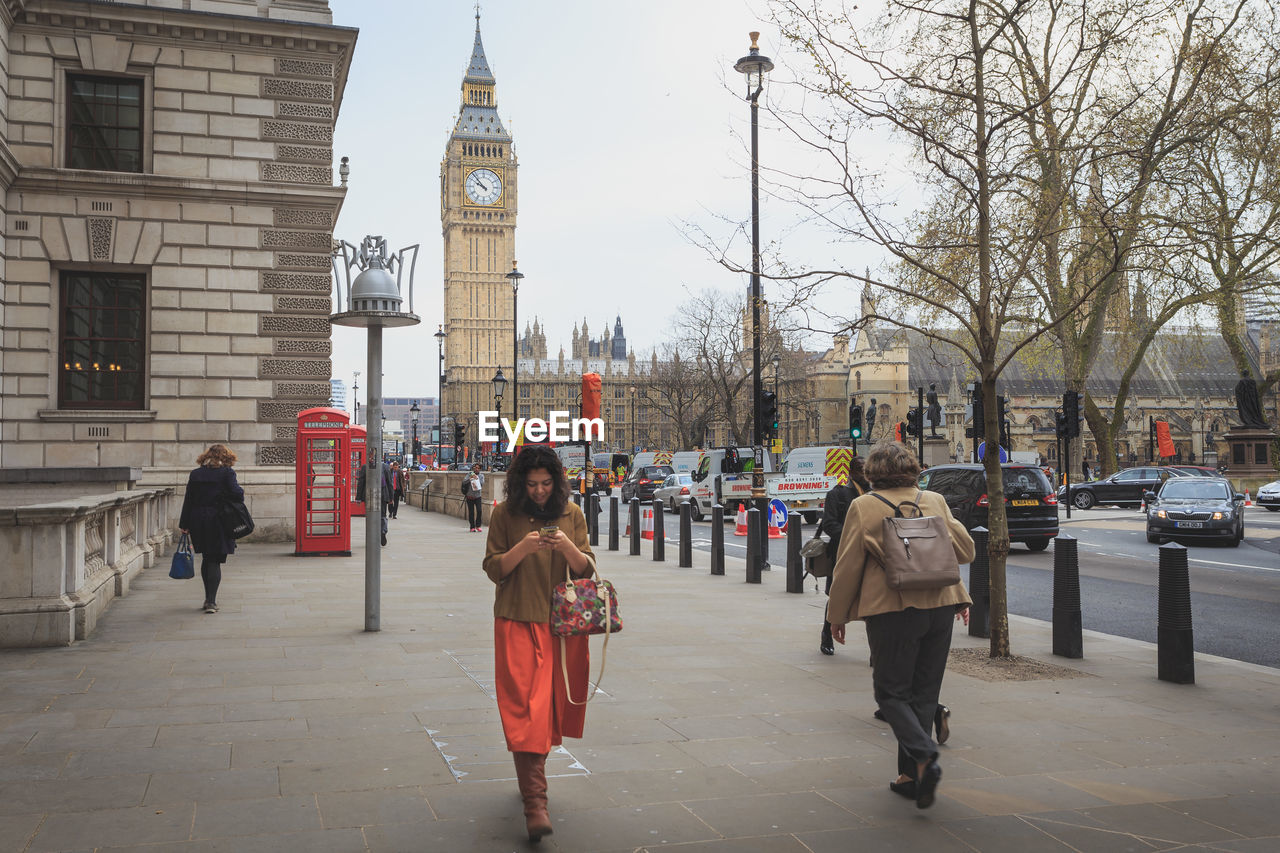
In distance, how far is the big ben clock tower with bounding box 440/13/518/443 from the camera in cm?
14562

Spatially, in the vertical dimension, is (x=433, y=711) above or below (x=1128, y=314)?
below

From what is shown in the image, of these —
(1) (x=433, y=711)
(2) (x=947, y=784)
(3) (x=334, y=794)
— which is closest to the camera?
(3) (x=334, y=794)

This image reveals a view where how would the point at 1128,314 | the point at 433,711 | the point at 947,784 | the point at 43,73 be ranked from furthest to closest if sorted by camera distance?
the point at 1128,314 < the point at 43,73 < the point at 433,711 < the point at 947,784

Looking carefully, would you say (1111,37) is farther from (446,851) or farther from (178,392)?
(178,392)

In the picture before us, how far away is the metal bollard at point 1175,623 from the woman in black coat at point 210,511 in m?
Answer: 8.86

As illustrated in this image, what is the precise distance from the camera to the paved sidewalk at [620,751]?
4711mm

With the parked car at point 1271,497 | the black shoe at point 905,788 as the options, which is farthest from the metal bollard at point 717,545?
the parked car at point 1271,497

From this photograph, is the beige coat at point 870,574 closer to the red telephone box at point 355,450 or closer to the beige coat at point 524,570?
the beige coat at point 524,570

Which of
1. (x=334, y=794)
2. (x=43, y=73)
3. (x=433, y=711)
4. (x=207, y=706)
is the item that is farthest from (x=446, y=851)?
(x=43, y=73)

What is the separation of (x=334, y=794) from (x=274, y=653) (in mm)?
4209

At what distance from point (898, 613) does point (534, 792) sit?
78.7 inches

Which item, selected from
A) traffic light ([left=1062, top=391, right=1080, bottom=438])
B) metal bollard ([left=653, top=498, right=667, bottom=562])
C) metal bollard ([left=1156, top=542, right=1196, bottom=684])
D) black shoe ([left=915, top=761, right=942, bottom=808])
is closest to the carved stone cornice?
metal bollard ([left=653, top=498, right=667, bottom=562])

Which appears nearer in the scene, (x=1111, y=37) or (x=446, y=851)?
(x=446, y=851)

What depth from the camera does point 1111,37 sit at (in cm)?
898
